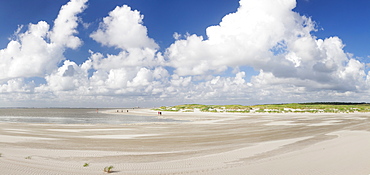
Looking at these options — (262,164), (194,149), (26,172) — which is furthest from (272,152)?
(26,172)

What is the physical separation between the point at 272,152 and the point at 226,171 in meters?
5.85

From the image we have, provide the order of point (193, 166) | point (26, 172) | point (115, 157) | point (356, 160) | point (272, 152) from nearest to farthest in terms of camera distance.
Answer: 1. point (26, 172)
2. point (193, 166)
3. point (356, 160)
4. point (115, 157)
5. point (272, 152)

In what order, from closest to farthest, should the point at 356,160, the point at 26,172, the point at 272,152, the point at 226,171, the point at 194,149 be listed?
the point at 26,172 < the point at 226,171 < the point at 356,160 < the point at 272,152 < the point at 194,149

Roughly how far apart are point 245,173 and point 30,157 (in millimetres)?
11345

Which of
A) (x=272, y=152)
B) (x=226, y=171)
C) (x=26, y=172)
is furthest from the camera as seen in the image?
(x=272, y=152)

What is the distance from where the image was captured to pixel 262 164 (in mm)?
12023

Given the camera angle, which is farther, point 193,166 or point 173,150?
point 173,150

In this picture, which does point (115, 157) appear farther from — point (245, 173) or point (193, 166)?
point (245, 173)

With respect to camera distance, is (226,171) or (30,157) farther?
(30,157)

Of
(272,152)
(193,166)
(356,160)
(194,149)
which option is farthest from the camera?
(194,149)

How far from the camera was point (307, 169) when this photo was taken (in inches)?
438

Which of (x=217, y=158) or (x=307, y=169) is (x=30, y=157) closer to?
(x=217, y=158)

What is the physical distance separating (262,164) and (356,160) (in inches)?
212

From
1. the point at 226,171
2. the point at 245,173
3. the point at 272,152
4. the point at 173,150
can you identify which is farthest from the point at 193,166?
the point at 272,152
